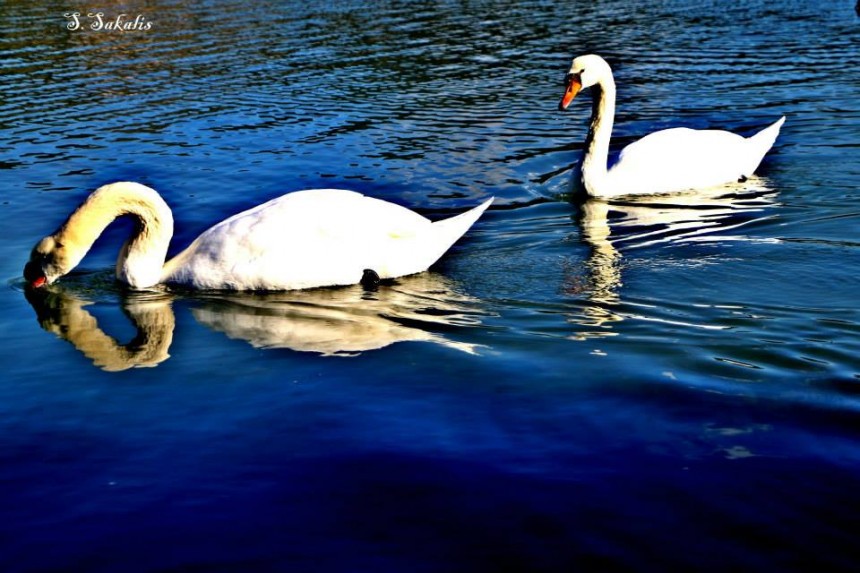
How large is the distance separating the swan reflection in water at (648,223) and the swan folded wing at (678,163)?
13 cm

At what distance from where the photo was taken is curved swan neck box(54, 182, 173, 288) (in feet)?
33.7

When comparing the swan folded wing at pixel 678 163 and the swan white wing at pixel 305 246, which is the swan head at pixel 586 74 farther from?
the swan white wing at pixel 305 246

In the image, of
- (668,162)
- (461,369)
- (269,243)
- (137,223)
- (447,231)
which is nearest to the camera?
(461,369)

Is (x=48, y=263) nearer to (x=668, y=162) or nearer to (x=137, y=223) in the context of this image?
(x=137, y=223)

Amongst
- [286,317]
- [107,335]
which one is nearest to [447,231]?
[286,317]

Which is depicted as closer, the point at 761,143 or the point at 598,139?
the point at 598,139

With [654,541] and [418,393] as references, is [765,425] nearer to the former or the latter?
[654,541]

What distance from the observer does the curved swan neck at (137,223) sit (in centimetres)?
1027

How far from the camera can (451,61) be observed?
22.8 m

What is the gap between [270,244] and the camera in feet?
32.1

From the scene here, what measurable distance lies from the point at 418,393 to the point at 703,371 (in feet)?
5.93

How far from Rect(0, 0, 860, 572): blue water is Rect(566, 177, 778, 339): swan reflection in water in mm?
50

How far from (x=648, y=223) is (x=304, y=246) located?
386 cm

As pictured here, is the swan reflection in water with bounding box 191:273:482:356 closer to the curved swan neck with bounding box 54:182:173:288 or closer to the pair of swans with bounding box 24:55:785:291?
the pair of swans with bounding box 24:55:785:291
